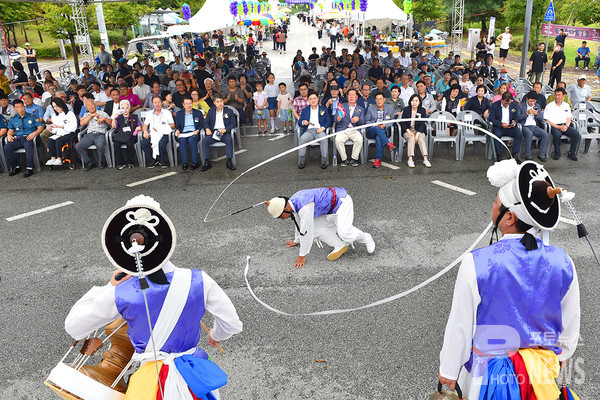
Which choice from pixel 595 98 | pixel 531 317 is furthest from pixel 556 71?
pixel 531 317

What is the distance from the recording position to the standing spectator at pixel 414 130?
9.33 m

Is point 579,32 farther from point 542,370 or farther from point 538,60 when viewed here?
point 542,370

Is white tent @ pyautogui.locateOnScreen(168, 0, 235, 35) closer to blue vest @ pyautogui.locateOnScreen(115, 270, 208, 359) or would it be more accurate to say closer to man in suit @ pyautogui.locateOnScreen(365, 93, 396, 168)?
man in suit @ pyautogui.locateOnScreen(365, 93, 396, 168)

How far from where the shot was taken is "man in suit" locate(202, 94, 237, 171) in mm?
9539

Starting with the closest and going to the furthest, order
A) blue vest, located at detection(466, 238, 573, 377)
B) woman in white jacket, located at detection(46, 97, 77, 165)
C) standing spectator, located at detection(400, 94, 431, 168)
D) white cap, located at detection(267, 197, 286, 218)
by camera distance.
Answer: blue vest, located at detection(466, 238, 573, 377) < white cap, located at detection(267, 197, 286, 218) < standing spectator, located at detection(400, 94, 431, 168) < woman in white jacket, located at detection(46, 97, 77, 165)

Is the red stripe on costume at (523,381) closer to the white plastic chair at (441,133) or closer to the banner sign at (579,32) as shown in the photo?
the white plastic chair at (441,133)

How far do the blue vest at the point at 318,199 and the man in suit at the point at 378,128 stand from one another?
3.94m

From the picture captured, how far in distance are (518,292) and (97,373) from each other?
2.25 metres

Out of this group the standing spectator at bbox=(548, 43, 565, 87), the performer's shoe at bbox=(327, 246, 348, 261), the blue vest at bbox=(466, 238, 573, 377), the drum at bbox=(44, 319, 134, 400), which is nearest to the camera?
the blue vest at bbox=(466, 238, 573, 377)

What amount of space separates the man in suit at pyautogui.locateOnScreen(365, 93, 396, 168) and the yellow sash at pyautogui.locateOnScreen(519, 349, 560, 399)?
6.96 metres

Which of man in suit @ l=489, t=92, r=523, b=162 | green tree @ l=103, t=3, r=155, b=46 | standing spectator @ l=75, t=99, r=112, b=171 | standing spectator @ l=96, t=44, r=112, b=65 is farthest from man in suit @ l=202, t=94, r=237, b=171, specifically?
green tree @ l=103, t=3, r=155, b=46

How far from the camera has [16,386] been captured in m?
3.83

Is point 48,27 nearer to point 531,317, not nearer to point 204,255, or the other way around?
point 204,255

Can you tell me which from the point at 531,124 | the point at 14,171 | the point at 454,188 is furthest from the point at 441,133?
the point at 14,171
